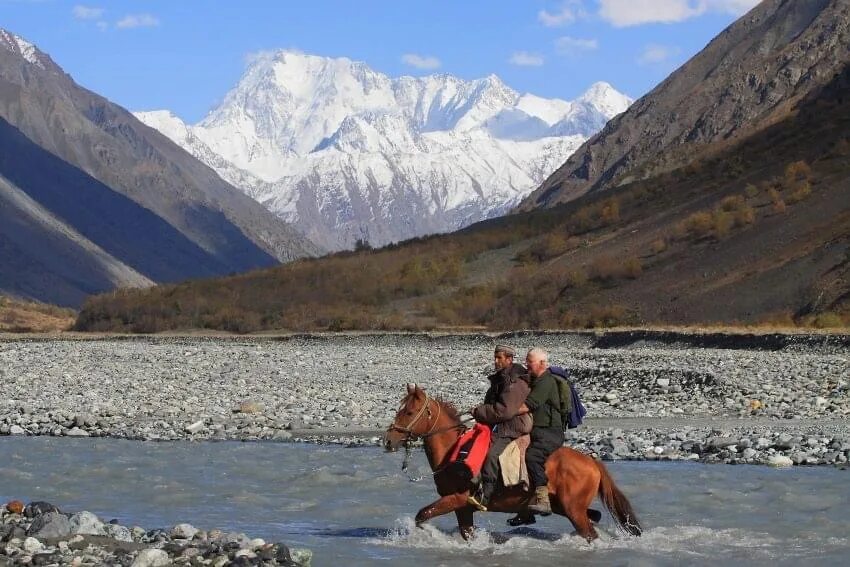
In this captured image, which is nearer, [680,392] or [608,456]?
[608,456]

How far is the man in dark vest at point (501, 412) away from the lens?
13148 mm

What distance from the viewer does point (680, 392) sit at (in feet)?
95.6

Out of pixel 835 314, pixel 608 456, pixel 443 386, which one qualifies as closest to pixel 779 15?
pixel 835 314

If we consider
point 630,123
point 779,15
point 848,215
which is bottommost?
point 848,215

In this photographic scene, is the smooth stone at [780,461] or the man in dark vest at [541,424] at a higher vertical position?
the man in dark vest at [541,424]

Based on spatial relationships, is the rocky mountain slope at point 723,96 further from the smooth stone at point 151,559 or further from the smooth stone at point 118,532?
the smooth stone at point 151,559

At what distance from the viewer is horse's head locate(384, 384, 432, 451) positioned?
13359mm

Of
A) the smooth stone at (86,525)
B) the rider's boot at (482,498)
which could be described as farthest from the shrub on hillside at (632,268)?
the smooth stone at (86,525)

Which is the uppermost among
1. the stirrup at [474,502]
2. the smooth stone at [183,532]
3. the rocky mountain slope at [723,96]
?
the rocky mountain slope at [723,96]

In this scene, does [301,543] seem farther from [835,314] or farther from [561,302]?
[561,302]

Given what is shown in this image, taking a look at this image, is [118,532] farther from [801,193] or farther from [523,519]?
[801,193]

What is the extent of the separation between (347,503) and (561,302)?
51442 mm

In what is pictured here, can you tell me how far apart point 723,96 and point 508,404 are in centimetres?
11260

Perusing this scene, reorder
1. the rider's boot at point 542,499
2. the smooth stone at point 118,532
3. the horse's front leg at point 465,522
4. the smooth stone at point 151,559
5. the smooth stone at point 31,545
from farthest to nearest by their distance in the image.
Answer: the horse's front leg at point 465,522, the rider's boot at point 542,499, the smooth stone at point 118,532, the smooth stone at point 31,545, the smooth stone at point 151,559
